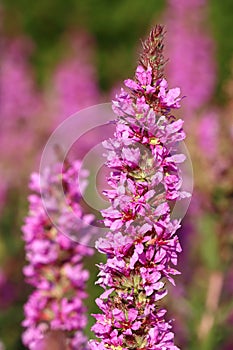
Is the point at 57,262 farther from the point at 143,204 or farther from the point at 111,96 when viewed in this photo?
the point at 111,96

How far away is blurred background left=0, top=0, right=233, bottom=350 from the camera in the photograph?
3.74 m

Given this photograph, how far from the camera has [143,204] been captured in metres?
1.65

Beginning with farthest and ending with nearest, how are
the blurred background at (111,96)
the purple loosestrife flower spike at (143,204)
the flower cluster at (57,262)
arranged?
the blurred background at (111,96), the flower cluster at (57,262), the purple loosestrife flower spike at (143,204)

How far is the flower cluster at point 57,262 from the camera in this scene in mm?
2404

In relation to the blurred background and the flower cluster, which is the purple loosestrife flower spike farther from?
the flower cluster

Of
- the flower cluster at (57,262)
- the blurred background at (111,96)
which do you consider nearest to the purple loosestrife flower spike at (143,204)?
the blurred background at (111,96)

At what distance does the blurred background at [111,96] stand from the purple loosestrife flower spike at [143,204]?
459 mm

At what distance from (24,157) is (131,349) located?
605cm

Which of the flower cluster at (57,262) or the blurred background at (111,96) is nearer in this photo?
the flower cluster at (57,262)

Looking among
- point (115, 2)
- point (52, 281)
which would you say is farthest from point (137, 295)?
point (115, 2)

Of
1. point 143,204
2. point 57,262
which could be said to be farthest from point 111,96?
point 143,204

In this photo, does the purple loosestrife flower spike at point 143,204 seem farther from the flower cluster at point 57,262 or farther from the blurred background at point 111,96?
the flower cluster at point 57,262

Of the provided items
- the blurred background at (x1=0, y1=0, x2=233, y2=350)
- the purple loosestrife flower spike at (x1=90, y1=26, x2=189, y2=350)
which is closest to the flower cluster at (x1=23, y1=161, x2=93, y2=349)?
the blurred background at (x1=0, y1=0, x2=233, y2=350)

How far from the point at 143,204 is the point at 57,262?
86 centimetres
